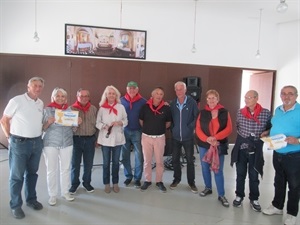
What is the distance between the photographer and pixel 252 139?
2.76 meters

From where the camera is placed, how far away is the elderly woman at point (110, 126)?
10.3 ft

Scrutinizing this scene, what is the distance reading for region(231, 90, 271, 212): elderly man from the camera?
2750 mm

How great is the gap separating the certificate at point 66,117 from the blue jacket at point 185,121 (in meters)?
1.34

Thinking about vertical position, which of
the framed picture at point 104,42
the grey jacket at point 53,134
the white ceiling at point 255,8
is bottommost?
the grey jacket at point 53,134

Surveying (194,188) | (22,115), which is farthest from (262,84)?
(22,115)

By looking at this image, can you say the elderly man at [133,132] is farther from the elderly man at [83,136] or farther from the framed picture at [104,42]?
the framed picture at [104,42]

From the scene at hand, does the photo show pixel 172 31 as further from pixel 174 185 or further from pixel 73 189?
pixel 73 189

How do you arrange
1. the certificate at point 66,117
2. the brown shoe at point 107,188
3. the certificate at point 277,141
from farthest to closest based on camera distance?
the brown shoe at point 107,188, the certificate at point 66,117, the certificate at point 277,141

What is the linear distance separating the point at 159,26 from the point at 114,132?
3.75 metres

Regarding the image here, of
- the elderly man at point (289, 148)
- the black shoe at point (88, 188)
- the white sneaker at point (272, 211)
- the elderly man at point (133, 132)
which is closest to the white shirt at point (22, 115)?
the black shoe at point (88, 188)

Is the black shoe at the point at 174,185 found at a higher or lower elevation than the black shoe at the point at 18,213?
lower

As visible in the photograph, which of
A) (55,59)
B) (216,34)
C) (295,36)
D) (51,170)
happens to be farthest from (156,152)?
(295,36)

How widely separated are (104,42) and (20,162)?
3.97 metres

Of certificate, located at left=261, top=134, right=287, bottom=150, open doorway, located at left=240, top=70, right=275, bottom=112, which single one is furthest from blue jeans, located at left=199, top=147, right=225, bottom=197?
open doorway, located at left=240, top=70, right=275, bottom=112
